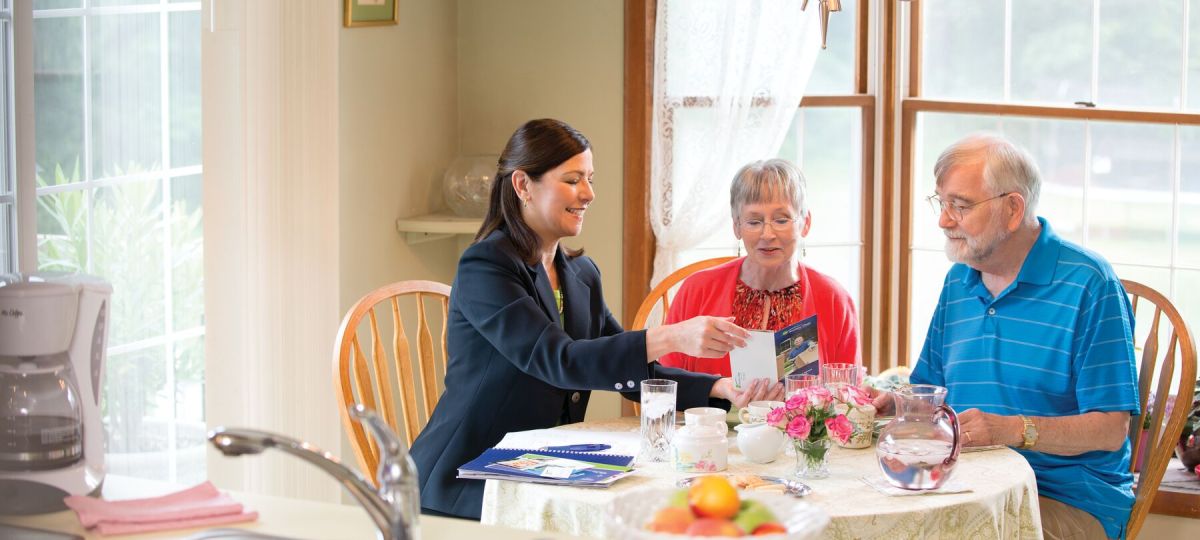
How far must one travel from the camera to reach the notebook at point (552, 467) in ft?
6.76

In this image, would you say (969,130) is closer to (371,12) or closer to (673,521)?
(371,12)

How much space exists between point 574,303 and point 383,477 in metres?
1.49

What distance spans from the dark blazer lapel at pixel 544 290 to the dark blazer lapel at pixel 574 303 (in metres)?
0.07

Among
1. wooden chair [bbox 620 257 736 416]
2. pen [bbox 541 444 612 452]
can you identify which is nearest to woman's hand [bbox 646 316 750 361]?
pen [bbox 541 444 612 452]

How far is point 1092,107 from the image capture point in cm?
357

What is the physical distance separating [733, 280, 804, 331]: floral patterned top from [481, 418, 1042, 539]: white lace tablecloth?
0.73 m

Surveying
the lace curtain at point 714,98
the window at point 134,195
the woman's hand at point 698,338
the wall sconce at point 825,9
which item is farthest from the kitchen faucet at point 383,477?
the lace curtain at point 714,98

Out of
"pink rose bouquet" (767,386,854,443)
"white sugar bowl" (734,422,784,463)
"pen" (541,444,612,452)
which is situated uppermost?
"pink rose bouquet" (767,386,854,443)

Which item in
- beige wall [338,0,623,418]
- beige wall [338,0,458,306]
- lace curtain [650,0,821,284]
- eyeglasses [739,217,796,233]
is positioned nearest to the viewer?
eyeglasses [739,217,796,233]

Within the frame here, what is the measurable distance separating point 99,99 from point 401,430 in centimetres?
145

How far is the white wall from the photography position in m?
3.92

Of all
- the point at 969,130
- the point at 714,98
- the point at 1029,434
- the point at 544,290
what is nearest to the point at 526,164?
the point at 544,290

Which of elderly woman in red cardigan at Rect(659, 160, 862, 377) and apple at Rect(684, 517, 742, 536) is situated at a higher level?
elderly woman in red cardigan at Rect(659, 160, 862, 377)

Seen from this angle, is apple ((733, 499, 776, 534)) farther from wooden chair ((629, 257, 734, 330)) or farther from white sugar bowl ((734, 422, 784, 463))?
wooden chair ((629, 257, 734, 330))
